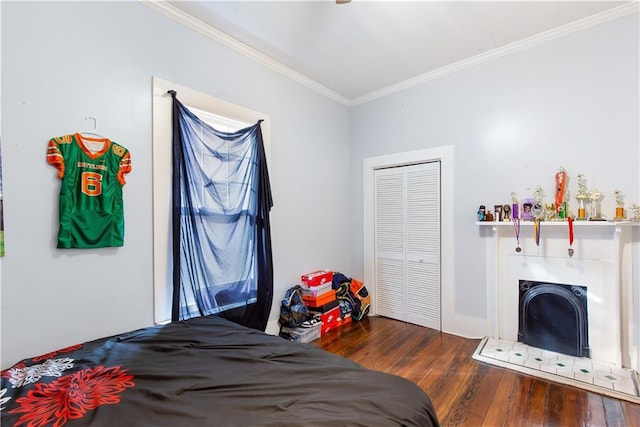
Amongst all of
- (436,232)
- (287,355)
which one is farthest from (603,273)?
(287,355)

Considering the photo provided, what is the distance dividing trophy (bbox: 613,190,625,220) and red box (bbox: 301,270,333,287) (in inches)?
102

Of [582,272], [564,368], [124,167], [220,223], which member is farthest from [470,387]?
[124,167]

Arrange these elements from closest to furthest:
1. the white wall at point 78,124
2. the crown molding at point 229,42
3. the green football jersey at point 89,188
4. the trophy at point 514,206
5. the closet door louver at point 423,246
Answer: the white wall at point 78,124 < the green football jersey at point 89,188 < the crown molding at point 229,42 < the trophy at point 514,206 < the closet door louver at point 423,246

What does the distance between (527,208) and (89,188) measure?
11.5ft

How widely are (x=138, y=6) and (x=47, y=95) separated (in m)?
0.92

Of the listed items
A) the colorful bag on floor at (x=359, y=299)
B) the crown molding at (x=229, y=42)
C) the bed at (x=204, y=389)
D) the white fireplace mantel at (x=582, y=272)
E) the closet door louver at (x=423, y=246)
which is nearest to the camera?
the bed at (x=204, y=389)

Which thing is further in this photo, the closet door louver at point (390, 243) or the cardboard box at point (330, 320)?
the closet door louver at point (390, 243)

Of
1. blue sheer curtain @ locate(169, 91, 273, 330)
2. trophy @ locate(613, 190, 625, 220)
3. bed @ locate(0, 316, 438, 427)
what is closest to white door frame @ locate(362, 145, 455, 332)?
trophy @ locate(613, 190, 625, 220)

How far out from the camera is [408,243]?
3580 millimetres

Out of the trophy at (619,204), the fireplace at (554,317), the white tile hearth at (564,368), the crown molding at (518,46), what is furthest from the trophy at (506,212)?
the crown molding at (518,46)

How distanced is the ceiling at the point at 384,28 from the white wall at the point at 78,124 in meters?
0.33

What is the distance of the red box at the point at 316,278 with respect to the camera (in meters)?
3.22

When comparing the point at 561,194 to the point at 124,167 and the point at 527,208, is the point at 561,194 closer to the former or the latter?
the point at 527,208

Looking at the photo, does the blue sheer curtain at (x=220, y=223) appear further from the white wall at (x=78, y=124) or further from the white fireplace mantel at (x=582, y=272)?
the white fireplace mantel at (x=582, y=272)
